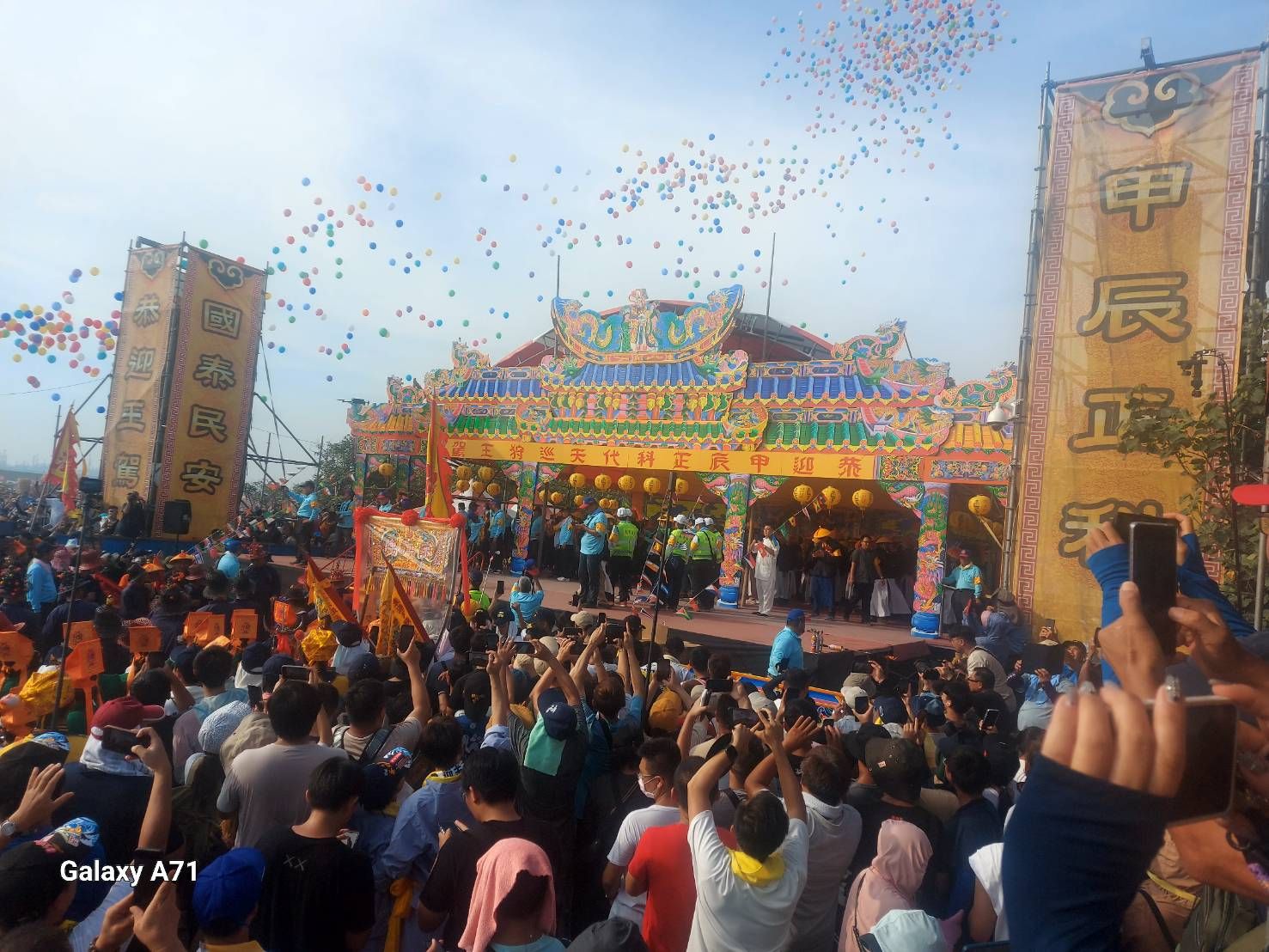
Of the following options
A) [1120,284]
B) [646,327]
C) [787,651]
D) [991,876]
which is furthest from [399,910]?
[646,327]

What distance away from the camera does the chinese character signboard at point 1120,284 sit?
9508 mm

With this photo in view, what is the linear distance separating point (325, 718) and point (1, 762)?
1.12 metres

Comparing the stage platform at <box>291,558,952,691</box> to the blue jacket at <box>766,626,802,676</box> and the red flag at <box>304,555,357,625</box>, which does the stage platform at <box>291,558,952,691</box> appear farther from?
the red flag at <box>304,555,357,625</box>

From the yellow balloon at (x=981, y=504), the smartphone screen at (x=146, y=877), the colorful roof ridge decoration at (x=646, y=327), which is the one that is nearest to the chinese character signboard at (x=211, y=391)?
the colorful roof ridge decoration at (x=646, y=327)

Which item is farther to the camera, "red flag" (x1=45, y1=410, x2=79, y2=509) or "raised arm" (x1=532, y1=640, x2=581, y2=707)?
"red flag" (x1=45, y1=410, x2=79, y2=509)

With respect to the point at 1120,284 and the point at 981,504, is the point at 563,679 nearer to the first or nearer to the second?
the point at 1120,284

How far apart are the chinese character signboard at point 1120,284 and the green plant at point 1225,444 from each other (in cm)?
157

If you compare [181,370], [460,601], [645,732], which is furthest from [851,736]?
[181,370]

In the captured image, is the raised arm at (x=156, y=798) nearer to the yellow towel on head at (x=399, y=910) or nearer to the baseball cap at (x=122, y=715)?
the baseball cap at (x=122, y=715)

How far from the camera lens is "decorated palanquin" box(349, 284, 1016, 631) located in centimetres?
1247

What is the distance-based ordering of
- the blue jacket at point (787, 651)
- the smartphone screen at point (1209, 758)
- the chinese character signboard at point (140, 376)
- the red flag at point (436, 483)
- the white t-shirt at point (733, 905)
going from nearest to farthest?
the smartphone screen at point (1209, 758) → the white t-shirt at point (733, 905) → the blue jacket at point (787, 651) → the red flag at point (436, 483) → the chinese character signboard at point (140, 376)

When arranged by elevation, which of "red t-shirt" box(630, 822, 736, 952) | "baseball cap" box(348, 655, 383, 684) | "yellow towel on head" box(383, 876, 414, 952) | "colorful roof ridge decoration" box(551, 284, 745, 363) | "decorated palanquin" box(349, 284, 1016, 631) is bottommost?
"yellow towel on head" box(383, 876, 414, 952)

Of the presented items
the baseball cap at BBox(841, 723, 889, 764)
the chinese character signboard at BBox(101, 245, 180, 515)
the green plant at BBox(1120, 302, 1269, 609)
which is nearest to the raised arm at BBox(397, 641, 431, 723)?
the baseball cap at BBox(841, 723, 889, 764)

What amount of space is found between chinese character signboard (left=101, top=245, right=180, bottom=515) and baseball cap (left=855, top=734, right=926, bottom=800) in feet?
57.3
